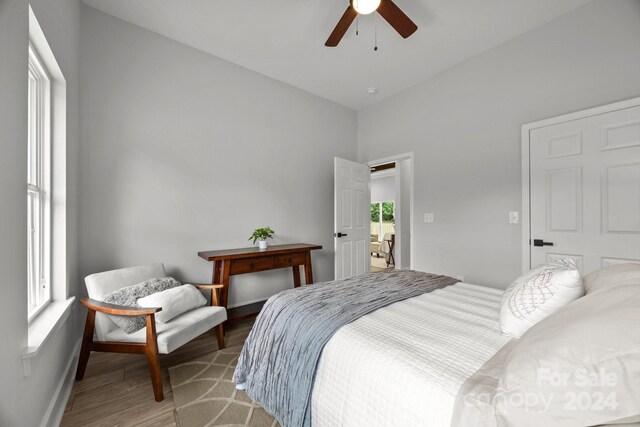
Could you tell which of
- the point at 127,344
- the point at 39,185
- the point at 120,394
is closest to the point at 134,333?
the point at 127,344

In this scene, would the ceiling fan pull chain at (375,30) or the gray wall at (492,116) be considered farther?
the ceiling fan pull chain at (375,30)

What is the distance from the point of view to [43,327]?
4.84 ft

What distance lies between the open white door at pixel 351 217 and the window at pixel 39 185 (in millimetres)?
2749

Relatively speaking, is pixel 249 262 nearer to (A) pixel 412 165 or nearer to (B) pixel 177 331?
(B) pixel 177 331

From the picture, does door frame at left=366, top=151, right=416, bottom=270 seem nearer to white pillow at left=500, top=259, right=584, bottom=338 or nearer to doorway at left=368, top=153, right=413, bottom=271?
doorway at left=368, top=153, right=413, bottom=271

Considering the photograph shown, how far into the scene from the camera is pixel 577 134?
2.44 metres

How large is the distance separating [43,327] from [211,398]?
1.00m

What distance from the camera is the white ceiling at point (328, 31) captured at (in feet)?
7.77

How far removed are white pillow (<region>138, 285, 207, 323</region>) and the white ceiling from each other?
7.71 ft

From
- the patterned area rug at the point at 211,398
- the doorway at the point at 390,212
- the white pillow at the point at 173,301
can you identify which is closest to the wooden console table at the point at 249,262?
the white pillow at the point at 173,301

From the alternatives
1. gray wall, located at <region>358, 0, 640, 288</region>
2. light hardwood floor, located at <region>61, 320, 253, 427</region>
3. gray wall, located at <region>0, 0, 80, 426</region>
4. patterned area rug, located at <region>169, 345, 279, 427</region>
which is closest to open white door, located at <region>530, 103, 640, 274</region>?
gray wall, located at <region>358, 0, 640, 288</region>

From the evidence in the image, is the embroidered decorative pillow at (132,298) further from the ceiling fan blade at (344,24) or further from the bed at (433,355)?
the ceiling fan blade at (344,24)

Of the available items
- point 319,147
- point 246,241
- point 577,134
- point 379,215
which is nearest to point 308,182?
point 319,147

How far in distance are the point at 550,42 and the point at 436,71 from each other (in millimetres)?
1098
